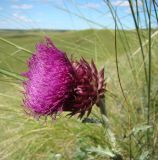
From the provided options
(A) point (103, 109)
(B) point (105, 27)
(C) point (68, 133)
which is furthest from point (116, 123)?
(A) point (103, 109)

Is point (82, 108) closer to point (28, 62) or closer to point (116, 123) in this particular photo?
point (28, 62)
